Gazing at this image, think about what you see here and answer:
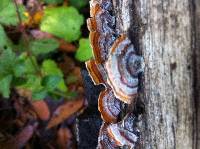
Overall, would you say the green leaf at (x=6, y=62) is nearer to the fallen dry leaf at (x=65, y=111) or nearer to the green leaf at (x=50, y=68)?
the green leaf at (x=50, y=68)

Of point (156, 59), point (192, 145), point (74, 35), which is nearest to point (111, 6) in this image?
point (156, 59)

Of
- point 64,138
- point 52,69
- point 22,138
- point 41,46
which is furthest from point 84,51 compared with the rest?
point 22,138

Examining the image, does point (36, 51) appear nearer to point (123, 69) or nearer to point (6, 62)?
point (6, 62)

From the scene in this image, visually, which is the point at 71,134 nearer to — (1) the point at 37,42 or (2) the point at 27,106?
(2) the point at 27,106

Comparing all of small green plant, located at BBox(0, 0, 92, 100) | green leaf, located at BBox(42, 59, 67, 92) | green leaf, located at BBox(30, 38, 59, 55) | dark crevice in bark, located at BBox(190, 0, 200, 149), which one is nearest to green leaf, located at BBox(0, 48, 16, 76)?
small green plant, located at BBox(0, 0, 92, 100)

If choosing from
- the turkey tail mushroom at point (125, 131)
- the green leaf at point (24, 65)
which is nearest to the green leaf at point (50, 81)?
the green leaf at point (24, 65)

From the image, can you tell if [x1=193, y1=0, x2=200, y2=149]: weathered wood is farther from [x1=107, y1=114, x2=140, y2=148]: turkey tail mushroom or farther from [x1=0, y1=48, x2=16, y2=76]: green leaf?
[x1=0, y1=48, x2=16, y2=76]: green leaf
